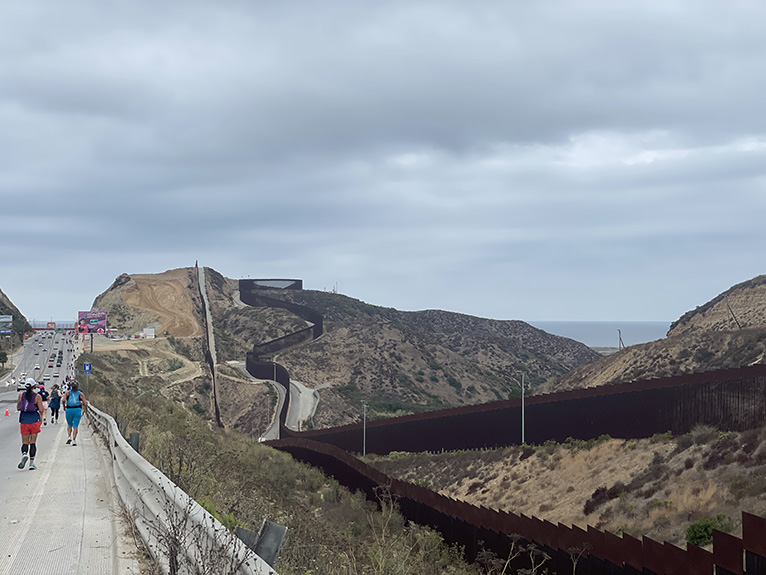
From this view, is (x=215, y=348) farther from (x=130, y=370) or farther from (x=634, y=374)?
(x=634, y=374)

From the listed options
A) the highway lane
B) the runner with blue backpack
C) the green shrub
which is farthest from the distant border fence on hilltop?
the highway lane

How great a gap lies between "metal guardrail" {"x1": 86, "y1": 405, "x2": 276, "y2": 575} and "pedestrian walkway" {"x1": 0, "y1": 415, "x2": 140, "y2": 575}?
1.10ft

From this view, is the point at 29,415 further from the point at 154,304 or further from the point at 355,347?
the point at 154,304

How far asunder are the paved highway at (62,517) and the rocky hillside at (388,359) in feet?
239

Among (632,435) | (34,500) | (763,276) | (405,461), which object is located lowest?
(405,461)

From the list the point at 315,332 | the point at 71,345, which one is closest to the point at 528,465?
the point at 315,332

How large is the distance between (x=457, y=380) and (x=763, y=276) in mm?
53516

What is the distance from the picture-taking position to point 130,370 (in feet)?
308

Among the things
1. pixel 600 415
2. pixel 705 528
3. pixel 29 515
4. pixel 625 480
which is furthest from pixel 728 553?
pixel 600 415

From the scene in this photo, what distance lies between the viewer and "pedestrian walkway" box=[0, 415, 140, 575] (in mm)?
5750

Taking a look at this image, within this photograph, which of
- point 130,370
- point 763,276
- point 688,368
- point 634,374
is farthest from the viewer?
point 763,276

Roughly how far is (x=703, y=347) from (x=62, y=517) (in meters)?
68.9

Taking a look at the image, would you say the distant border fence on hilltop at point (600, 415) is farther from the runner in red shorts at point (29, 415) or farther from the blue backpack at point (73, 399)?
the runner in red shorts at point (29, 415)

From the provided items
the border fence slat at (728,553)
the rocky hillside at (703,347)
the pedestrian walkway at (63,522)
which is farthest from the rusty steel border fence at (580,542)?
the rocky hillside at (703,347)
